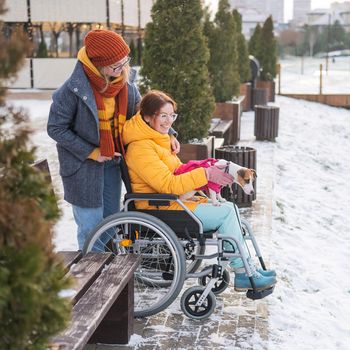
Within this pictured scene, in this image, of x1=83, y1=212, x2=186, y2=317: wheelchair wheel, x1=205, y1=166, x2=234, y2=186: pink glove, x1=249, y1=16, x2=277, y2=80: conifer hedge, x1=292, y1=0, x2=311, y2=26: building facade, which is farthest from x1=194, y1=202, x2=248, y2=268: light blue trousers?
x1=292, y1=0, x2=311, y2=26: building facade

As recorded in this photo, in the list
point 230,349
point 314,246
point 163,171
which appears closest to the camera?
point 230,349

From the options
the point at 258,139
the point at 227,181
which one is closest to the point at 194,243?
the point at 227,181

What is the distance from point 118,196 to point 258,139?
826 cm

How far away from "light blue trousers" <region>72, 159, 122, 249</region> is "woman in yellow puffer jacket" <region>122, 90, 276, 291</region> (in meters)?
0.33

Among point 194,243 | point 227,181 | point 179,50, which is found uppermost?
point 179,50

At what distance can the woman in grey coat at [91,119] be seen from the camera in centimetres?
397

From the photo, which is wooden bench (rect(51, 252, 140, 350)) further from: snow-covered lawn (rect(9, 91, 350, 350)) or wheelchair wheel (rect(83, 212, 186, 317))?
snow-covered lawn (rect(9, 91, 350, 350))

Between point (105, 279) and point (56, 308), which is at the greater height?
point (56, 308)

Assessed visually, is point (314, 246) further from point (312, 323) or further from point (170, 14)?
point (170, 14)

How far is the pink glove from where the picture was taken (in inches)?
155

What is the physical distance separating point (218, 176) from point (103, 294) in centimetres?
113

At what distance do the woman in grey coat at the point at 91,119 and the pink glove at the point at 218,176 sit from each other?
0.47 metres

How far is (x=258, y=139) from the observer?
41.2ft

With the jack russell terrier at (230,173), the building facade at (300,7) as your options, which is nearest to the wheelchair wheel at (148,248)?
the jack russell terrier at (230,173)
